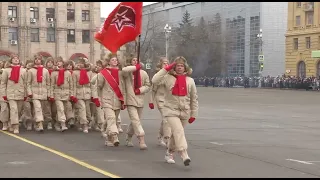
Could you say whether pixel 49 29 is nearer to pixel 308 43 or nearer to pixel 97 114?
pixel 308 43

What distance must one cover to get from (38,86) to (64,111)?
1070mm

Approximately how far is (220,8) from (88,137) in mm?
82452

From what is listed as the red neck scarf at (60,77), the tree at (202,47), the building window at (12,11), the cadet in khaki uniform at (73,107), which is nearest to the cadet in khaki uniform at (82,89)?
the cadet in khaki uniform at (73,107)

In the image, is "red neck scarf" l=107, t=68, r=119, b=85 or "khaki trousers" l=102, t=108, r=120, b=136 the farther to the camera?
"red neck scarf" l=107, t=68, r=119, b=85

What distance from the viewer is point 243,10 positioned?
288 ft

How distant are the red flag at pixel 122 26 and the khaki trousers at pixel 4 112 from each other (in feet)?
13.2

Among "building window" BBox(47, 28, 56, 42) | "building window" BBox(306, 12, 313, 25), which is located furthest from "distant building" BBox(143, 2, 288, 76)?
"building window" BBox(47, 28, 56, 42)

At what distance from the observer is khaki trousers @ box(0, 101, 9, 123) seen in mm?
13828

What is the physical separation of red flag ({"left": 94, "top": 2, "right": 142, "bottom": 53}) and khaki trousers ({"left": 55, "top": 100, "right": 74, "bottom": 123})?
10.3 ft

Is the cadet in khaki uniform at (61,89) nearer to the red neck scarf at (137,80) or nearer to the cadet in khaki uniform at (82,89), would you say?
the cadet in khaki uniform at (82,89)

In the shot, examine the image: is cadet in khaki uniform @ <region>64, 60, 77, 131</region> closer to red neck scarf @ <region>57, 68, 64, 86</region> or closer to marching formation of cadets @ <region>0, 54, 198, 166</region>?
marching formation of cadets @ <region>0, 54, 198, 166</region>

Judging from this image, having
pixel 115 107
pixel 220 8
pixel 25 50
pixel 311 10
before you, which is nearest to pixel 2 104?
pixel 115 107

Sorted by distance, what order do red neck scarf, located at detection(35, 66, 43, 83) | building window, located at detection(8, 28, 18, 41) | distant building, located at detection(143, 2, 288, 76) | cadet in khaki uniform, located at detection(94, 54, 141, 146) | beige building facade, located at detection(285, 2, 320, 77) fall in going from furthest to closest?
distant building, located at detection(143, 2, 288, 76), beige building facade, located at detection(285, 2, 320, 77), building window, located at detection(8, 28, 18, 41), red neck scarf, located at detection(35, 66, 43, 83), cadet in khaki uniform, located at detection(94, 54, 141, 146)

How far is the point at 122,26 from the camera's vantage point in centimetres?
1111
